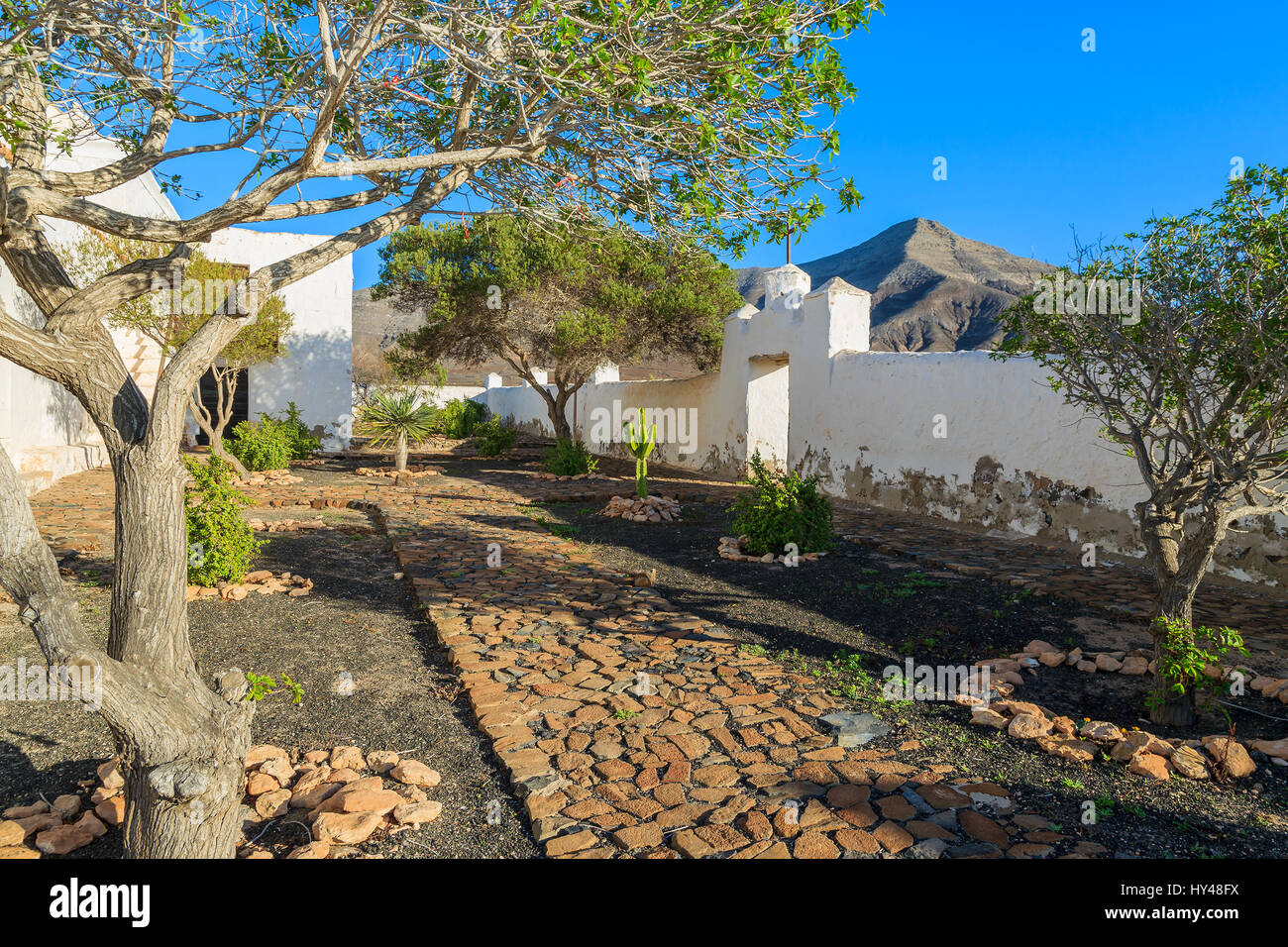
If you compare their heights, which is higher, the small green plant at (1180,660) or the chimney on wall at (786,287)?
the chimney on wall at (786,287)

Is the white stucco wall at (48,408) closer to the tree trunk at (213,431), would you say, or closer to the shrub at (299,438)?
the tree trunk at (213,431)

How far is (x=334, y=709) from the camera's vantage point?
3.57 meters

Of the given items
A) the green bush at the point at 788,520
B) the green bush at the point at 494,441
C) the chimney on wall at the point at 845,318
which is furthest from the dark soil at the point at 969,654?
the green bush at the point at 494,441

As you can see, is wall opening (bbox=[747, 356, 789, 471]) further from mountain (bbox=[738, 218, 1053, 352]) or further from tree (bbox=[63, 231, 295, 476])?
mountain (bbox=[738, 218, 1053, 352])

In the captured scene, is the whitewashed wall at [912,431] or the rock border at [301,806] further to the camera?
the whitewashed wall at [912,431]

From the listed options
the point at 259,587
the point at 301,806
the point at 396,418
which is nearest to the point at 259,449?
the point at 396,418

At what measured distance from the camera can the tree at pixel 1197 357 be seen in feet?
10.9

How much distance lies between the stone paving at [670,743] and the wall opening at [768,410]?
7.77 metres

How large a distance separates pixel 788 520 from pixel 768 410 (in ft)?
24.0

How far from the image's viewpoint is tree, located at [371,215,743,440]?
14492 mm

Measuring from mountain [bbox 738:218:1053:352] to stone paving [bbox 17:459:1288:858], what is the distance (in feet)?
99.1

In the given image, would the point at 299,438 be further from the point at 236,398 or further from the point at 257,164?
the point at 257,164

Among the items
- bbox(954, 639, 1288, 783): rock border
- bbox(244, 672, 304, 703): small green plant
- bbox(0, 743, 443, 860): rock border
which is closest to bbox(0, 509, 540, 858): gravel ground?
bbox(0, 743, 443, 860): rock border
